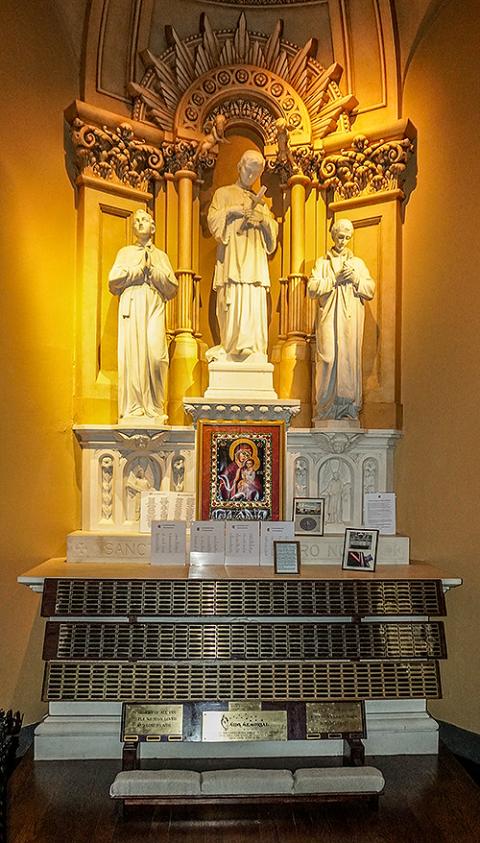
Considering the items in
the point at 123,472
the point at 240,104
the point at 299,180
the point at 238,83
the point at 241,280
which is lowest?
the point at 123,472

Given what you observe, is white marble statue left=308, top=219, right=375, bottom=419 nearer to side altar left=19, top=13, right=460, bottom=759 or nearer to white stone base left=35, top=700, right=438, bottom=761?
side altar left=19, top=13, right=460, bottom=759

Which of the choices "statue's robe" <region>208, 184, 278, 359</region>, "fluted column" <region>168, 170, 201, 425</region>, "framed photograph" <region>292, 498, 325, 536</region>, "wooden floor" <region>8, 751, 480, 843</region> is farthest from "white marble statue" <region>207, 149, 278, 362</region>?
"wooden floor" <region>8, 751, 480, 843</region>

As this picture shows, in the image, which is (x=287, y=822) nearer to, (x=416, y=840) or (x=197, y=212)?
(x=416, y=840)

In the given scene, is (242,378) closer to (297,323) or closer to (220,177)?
(297,323)

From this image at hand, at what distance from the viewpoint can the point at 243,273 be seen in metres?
5.21

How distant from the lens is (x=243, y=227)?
206 inches

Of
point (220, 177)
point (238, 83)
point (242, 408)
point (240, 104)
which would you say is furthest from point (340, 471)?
point (238, 83)

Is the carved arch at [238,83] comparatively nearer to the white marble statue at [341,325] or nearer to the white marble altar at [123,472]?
the white marble statue at [341,325]

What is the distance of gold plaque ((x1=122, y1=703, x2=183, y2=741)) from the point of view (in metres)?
3.99

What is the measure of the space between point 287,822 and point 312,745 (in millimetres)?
916

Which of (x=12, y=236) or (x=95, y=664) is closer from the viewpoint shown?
(x=95, y=664)

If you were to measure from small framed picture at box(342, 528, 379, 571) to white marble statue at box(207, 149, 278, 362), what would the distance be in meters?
1.50

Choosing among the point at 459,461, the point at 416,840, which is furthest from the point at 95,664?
the point at 459,461

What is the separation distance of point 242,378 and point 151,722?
2433 mm
